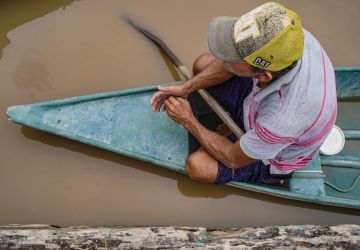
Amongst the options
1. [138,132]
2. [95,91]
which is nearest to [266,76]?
[138,132]

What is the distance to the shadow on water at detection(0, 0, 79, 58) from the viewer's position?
337cm

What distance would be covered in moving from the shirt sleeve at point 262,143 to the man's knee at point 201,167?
56 cm

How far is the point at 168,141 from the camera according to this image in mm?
3059

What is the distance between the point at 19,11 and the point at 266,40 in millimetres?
2386

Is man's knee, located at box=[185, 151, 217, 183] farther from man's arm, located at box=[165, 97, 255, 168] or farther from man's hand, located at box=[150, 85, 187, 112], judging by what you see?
man's hand, located at box=[150, 85, 187, 112]

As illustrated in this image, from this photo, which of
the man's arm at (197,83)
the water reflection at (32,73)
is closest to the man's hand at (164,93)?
the man's arm at (197,83)

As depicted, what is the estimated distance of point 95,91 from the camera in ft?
11.0

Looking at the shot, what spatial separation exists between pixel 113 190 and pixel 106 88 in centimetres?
82

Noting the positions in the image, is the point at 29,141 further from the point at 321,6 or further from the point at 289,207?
the point at 321,6

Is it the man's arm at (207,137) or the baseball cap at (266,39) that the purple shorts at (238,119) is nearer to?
the man's arm at (207,137)

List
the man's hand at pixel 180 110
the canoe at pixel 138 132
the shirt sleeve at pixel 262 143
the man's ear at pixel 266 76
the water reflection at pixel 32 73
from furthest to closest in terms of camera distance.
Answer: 1. the water reflection at pixel 32 73
2. the canoe at pixel 138 132
3. the man's hand at pixel 180 110
4. the shirt sleeve at pixel 262 143
5. the man's ear at pixel 266 76

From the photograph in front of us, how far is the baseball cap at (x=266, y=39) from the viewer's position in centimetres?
183

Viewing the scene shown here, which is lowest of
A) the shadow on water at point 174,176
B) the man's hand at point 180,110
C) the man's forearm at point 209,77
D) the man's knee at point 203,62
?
the shadow on water at point 174,176

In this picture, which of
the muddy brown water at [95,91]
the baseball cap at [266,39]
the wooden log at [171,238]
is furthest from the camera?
the muddy brown water at [95,91]
